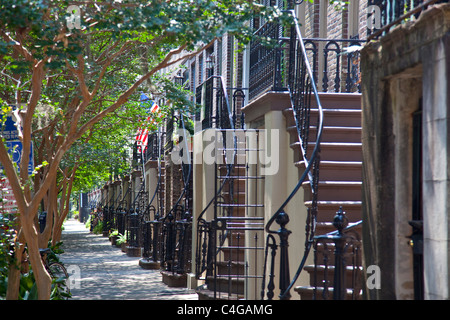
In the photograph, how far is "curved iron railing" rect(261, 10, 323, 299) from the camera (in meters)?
7.61

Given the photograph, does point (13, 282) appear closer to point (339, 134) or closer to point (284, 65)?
point (339, 134)

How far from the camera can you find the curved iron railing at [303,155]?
761 centimetres

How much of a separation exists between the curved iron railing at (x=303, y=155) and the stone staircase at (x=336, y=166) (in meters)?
0.15

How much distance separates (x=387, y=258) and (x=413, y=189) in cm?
63

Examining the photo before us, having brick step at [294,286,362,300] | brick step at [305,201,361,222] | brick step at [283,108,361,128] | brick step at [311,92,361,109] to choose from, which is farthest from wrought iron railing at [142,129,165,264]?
brick step at [294,286,362,300]

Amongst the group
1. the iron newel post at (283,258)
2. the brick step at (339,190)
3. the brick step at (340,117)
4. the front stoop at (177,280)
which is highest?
the brick step at (340,117)

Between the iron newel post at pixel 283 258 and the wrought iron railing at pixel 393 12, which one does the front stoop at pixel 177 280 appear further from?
the wrought iron railing at pixel 393 12

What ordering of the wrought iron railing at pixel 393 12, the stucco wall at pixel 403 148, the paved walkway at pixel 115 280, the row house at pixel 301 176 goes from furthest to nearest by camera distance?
the paved walkway at pixel 115 280, the row house at pixel 301 176, the wrought iron railing at pixel 393 12, the stucco wall at pixel 403 148

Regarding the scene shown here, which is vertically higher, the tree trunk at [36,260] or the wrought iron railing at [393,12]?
the wrought iron railing at [393,12]

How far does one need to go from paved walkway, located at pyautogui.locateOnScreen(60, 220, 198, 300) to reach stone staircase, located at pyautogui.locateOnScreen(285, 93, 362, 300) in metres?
4.22

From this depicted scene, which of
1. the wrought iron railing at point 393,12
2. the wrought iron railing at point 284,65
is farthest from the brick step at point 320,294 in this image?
the wrought iron railing at point 284,65

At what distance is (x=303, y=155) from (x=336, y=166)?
0.47 m

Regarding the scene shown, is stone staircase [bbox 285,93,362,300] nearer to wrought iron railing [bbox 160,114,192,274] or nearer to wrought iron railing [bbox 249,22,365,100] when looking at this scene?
wrought iron railing [bbox 249,22,365,100]

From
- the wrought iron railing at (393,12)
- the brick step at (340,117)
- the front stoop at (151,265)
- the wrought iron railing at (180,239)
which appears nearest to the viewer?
the wrought iron railing at (393,12)
